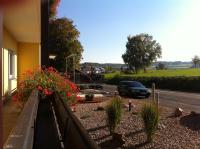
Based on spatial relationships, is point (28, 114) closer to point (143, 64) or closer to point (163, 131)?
point (163, 131)

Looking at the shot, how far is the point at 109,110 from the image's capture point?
15.5 meters

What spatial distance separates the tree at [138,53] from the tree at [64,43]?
56426 mm

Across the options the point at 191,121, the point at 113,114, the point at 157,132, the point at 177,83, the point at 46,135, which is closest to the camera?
the point at 46,135

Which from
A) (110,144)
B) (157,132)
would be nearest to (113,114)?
(157,132)

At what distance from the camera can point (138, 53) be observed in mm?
106750

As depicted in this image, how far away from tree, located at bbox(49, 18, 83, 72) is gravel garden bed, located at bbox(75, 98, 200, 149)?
29.2 metres

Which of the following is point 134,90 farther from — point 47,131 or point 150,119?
point 47,131

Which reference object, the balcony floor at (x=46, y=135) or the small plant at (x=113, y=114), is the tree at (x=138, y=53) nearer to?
the small plant at (x=113, y=114)

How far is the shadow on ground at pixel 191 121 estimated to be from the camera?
1544 cm

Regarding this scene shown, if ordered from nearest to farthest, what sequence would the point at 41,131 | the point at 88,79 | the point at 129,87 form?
the point at 41,131 → the point at 129,87 → the point at 88,79

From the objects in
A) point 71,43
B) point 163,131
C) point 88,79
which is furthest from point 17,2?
point 88,79

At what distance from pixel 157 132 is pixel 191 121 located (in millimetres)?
2542

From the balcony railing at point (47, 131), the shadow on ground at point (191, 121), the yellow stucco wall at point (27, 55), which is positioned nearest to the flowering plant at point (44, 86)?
the balcony railing at point (47, 131)

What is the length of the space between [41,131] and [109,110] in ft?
27.0
